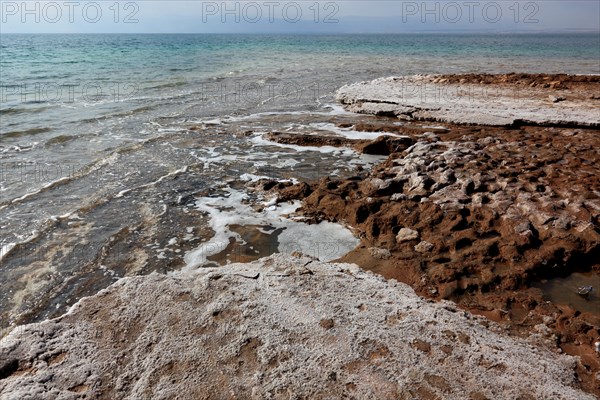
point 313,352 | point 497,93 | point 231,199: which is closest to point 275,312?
point 313,352

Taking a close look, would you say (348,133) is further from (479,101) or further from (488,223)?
(488,223)

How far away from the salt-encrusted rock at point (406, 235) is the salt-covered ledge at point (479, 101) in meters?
6.75

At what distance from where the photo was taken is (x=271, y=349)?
341cm

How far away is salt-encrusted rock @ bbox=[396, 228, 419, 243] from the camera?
5.26 m

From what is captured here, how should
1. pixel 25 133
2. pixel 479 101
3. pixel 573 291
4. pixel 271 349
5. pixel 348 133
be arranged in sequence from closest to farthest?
pixel 271 349 < pixel 573 291 < pixel 348 133 < pixel 25 133 < pixel 479 101

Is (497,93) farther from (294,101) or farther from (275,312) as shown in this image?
(275,312)

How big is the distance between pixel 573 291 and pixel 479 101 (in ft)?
34.1

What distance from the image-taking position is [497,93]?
14.8 metres

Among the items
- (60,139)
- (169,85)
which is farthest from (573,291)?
(169,85)

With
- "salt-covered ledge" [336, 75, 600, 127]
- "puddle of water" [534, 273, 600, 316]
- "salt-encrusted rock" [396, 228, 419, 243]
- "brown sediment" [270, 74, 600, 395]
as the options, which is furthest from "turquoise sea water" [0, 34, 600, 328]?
"puddle of water" [534, 273, 600, 316]

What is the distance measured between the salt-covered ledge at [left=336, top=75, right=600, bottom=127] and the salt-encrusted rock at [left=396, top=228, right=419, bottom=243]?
6753mm

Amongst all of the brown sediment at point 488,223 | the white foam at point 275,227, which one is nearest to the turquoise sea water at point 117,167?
the white foam at point 275,227

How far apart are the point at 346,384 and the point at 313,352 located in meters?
0.39

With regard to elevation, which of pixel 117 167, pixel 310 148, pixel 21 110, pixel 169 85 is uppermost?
pixel 169 85
